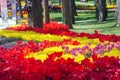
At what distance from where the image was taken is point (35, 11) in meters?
14.9

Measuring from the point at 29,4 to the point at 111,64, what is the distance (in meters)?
9.79

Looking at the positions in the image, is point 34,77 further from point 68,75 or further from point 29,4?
point 29,4

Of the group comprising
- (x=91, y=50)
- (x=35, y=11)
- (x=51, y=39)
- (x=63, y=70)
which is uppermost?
(x=35, y=11)

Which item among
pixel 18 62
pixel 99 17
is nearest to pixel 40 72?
pixel 18 62

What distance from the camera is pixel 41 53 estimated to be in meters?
8.04

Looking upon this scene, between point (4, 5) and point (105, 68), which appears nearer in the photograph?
point (105, 68)

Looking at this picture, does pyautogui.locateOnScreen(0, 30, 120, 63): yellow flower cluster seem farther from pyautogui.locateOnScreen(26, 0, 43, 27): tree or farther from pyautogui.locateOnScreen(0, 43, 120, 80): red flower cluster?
pyautogui.locateOnScreen(26, 0, 43, 27): tree

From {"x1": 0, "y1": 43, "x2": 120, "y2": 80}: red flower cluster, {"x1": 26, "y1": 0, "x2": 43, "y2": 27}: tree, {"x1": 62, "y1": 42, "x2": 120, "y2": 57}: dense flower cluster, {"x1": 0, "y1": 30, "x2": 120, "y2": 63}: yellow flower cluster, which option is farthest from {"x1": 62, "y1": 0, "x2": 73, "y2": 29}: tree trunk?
{"x1": 0, "y1": 43, "x2": 120, "y2": 80}: red flower cluster

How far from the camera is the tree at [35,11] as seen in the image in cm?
1484

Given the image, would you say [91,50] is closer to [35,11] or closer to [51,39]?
[51,39]

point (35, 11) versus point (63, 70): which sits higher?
point (35, 11)

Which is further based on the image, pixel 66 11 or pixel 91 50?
pixel 66 11

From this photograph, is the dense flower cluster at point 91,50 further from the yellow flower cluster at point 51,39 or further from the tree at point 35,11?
the tree at point 35,11

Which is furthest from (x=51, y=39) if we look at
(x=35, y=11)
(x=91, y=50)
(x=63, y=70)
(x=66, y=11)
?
(x=66, y=11)
